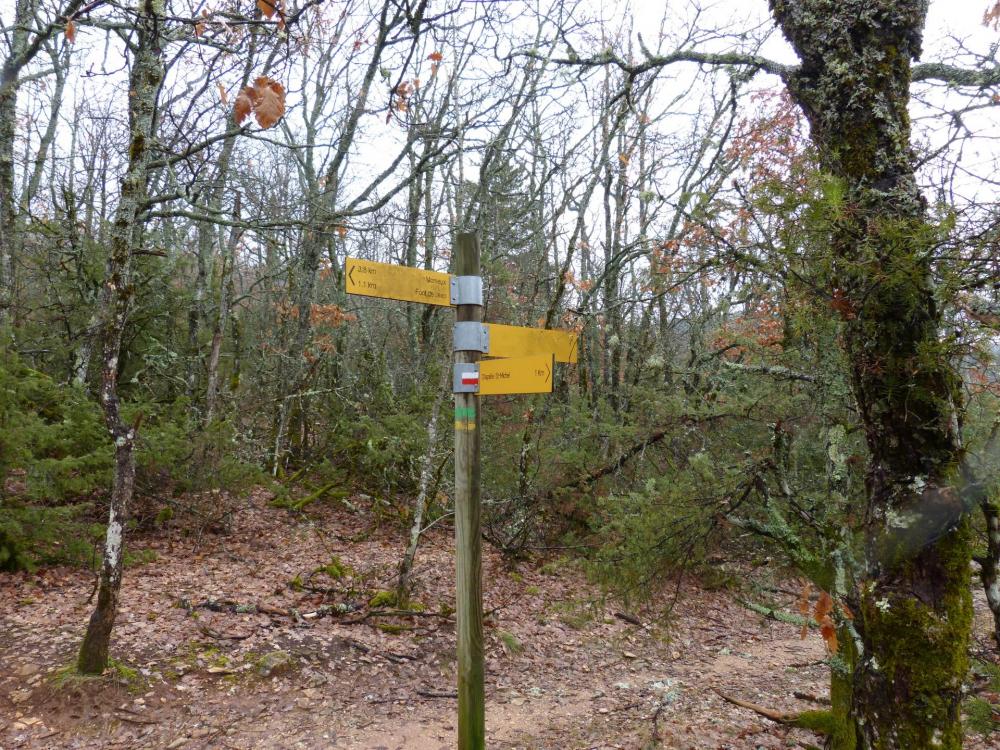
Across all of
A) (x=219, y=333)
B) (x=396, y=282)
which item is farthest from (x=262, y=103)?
(x=219, y=333)

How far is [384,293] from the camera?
2984 millimetres

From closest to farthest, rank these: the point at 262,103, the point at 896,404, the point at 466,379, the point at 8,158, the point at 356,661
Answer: the point at 896,404 < the point at 262,103 < the point at 466,379 < the point at 356,661 < the point at 8,158

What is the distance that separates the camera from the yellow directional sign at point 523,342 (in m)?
3.17

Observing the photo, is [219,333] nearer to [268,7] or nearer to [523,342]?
[268,7]

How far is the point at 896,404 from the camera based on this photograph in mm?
2443

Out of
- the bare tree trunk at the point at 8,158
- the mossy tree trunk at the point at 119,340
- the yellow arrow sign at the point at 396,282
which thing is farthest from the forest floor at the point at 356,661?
the bare tree trunk at the point at 8,158

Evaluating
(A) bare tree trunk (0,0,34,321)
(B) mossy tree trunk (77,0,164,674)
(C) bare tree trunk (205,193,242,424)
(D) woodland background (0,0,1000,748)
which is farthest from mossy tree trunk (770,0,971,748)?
(C) bare tree trunk (205,193,242,424)

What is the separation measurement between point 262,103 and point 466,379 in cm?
149

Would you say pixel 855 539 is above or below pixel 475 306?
below

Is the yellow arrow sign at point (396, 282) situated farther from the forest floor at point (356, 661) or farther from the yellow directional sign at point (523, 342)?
the forest floor at point (356, 661)

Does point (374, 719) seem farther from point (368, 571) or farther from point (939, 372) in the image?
point (939, 372)

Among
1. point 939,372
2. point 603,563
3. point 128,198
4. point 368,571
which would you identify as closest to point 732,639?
point 603,563

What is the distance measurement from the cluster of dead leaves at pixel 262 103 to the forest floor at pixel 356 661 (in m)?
4.03

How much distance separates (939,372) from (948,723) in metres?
1.30
